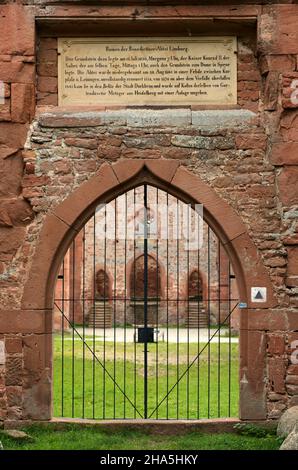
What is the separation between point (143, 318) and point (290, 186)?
14.3 m

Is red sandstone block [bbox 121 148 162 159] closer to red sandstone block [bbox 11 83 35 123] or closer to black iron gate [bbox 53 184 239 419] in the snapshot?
red sandstone block [bbox 11 83 35 123]

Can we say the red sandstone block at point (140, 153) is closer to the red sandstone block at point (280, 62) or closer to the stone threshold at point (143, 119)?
the stone threshold at point (143, 119)

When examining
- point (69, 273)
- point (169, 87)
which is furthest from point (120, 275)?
point (169, 87)

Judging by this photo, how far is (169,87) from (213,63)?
1.70ft

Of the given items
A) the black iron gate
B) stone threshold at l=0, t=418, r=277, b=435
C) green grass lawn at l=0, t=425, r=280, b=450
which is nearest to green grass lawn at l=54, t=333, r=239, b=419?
the black iron gate

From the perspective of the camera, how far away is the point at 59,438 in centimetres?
728

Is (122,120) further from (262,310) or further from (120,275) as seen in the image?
(120,275)

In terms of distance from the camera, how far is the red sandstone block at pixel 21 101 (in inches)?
309

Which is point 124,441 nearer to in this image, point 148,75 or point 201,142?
point 201,142

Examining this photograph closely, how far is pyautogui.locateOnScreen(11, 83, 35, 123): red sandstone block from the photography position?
7.85 m

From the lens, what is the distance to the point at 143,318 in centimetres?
2173

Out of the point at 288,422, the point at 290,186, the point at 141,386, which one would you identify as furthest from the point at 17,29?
the point at 141,386

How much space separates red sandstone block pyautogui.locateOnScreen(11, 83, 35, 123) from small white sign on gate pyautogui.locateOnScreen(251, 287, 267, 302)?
9.43ft

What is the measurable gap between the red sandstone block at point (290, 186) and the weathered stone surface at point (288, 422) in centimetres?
203
